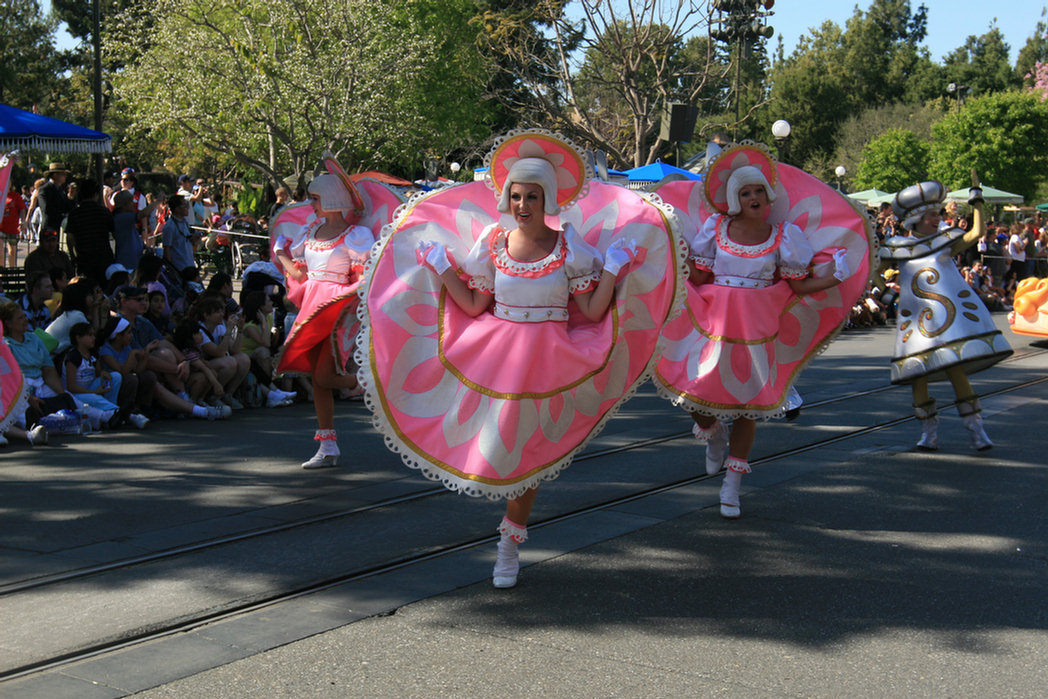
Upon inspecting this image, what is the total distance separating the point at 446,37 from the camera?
3562 centimetres

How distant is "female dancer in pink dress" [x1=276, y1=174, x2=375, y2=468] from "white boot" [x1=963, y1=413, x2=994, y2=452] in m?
4.68

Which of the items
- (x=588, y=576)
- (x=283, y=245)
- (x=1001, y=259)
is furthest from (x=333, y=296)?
(x=1001, y=259)

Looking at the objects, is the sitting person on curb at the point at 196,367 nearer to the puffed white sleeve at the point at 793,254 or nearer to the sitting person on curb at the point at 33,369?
the sitting person on curb at the point at 33,369

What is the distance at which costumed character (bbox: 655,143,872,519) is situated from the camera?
6430 millimetres

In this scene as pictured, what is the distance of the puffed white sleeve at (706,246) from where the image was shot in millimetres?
6742

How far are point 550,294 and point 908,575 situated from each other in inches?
87.7

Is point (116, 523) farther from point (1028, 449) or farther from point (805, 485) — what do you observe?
point (1028, 449)

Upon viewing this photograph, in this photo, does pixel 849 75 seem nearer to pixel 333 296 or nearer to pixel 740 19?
pixel 740 19

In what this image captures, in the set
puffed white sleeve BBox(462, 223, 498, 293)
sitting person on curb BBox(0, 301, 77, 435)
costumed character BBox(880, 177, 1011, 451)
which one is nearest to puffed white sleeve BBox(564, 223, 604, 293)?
puffed white sleeve BBox(462, 223, 498, 293)

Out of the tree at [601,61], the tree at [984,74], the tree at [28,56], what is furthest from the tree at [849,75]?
the tree at [28,56]

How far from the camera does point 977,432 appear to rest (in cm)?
845

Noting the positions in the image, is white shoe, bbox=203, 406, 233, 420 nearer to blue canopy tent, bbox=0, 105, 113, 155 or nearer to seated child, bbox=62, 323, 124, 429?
seated child, bbox=62, 323, 124, 429

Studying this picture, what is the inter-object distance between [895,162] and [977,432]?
40288 millimetres

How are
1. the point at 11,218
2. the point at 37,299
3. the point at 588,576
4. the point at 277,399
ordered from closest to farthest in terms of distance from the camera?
the point at 588,576 → the point at 37,299 → the point at 277,399 → the point at 11,218
